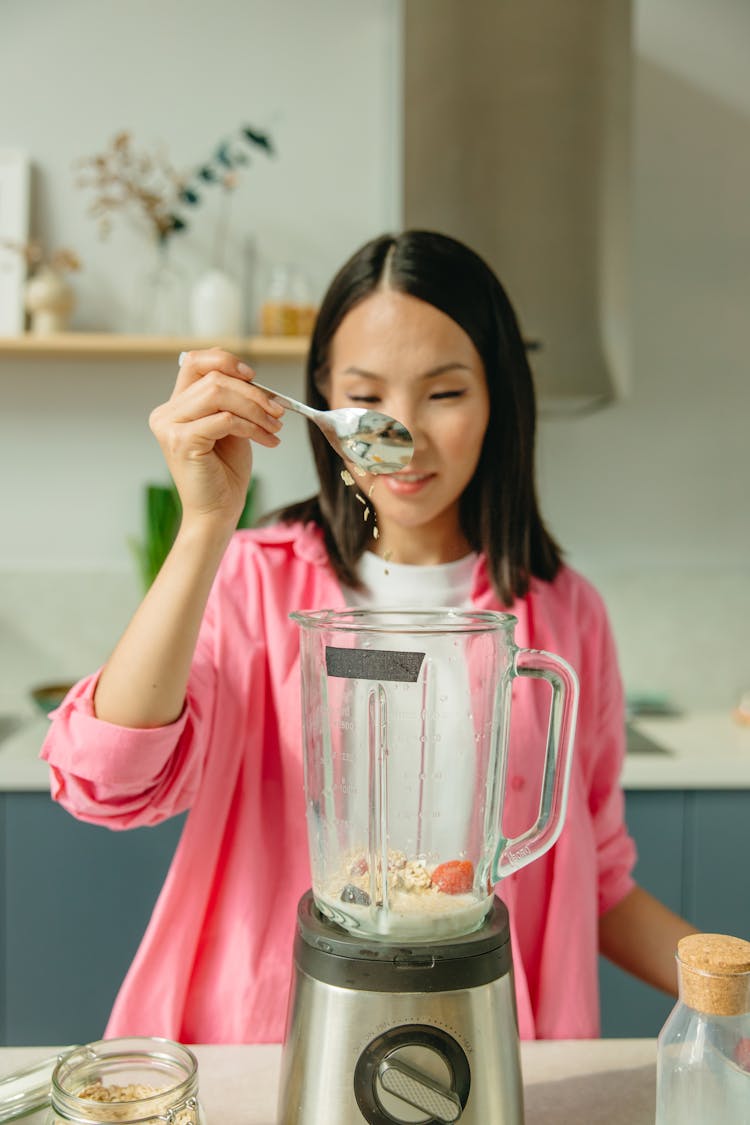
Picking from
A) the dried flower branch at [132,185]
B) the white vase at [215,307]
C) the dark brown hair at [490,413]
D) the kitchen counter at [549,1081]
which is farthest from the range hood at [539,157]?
the kitchen counter at [549,1081]

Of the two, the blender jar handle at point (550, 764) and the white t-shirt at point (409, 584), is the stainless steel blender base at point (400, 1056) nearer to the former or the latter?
the blender jar handle at point (550, 764)

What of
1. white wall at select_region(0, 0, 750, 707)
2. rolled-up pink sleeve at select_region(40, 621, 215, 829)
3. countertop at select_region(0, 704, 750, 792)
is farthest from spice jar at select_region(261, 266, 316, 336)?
rolled-up pink sleeve at select_region(40, 621, 215, 829)

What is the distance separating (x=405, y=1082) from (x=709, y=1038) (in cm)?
17

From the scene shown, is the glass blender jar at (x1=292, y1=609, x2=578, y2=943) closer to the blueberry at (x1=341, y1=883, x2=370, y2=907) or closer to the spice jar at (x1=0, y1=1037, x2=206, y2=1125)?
the blueberry at (x1=341, y1=883, x2=370, y2=907)

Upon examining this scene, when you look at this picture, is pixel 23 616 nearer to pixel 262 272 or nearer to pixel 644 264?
pixel 262 272

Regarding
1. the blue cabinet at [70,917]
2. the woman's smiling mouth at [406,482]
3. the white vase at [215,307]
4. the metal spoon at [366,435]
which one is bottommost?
the blue cabinet at [70,917]

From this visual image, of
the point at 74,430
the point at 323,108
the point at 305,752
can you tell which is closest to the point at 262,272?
the point at 323,108

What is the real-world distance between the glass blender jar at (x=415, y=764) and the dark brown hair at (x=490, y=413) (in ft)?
1.47

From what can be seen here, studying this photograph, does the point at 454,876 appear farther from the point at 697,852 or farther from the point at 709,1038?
the point at 697,852

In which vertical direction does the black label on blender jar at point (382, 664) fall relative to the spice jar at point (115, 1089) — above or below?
above

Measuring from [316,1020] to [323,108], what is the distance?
87.2 inches

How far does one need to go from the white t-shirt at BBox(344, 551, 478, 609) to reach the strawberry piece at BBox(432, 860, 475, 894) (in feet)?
1.63

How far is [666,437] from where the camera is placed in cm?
256

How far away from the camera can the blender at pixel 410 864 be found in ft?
2.11
